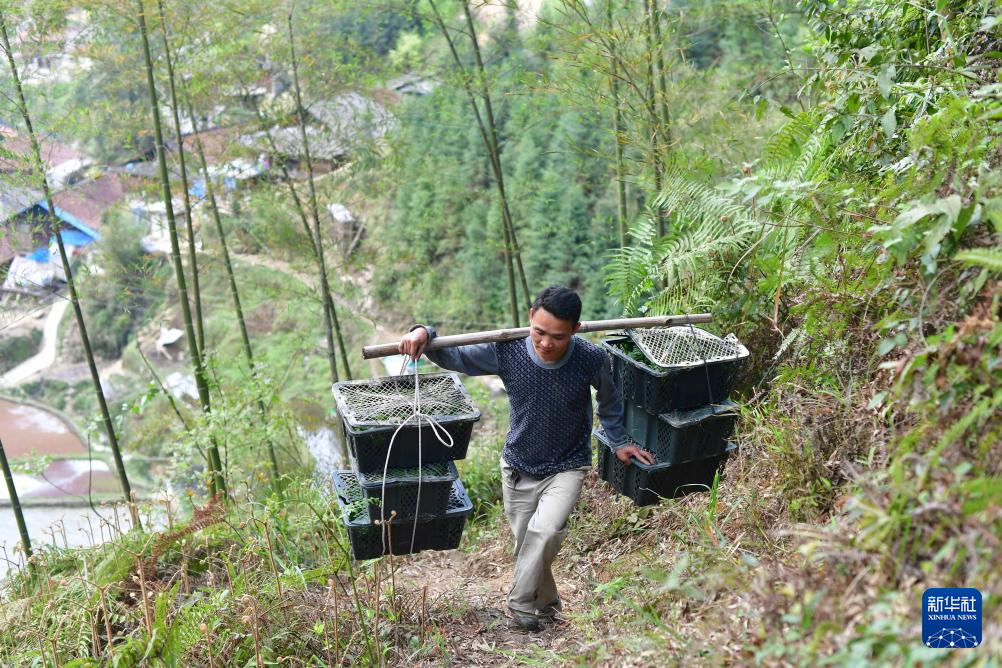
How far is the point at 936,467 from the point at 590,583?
5.85ft

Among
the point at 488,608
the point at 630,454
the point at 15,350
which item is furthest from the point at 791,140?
the point at 15,350

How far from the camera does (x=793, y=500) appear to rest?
2947 millimetres

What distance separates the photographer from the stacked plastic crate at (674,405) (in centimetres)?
339

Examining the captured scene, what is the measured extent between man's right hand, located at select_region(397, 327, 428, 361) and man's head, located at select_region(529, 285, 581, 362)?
1.41 feet

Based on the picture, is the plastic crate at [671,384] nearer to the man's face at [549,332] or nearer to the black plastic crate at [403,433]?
the man's face at [549,332]

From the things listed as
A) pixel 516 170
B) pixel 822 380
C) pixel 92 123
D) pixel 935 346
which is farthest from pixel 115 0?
pixel 516 170

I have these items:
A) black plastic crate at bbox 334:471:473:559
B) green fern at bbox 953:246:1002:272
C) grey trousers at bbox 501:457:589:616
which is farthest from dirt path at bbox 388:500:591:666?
green fern at bbox 953:246:1002:272

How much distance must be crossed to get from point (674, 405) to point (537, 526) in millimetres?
835

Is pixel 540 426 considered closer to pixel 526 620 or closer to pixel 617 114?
pixel 526 620

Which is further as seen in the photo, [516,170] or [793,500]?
[516,170]

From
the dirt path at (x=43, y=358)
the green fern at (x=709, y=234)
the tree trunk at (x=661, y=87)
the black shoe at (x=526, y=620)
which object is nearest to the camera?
the black shoe at (x=526, y=620)

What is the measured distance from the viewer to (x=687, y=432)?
3387 millimetres

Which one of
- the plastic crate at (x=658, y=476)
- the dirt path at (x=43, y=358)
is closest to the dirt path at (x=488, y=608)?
the plastic crate at (x=658, y=476)

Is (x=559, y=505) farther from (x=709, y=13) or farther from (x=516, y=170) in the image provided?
(x=516, y=170)
